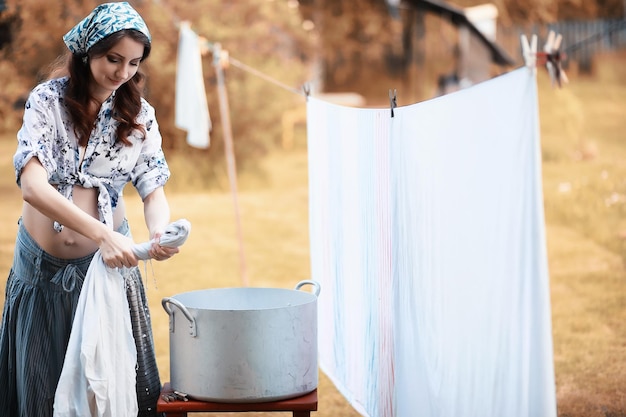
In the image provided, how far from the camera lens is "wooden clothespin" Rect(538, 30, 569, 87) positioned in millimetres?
1775

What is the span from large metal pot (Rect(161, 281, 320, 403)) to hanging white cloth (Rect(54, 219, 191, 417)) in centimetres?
15

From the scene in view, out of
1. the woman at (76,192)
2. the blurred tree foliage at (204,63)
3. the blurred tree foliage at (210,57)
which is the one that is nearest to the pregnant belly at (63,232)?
the woman at (76,192)

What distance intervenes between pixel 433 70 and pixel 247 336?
1350 centimetres

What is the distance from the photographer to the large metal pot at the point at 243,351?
2.32 metres

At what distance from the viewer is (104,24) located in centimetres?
219

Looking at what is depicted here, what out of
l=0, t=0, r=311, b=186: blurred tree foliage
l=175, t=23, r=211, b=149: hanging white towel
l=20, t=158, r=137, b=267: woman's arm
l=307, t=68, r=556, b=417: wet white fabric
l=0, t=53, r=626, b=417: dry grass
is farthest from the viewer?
l=0, t=0, r=311, b=186: blurred tree foliage

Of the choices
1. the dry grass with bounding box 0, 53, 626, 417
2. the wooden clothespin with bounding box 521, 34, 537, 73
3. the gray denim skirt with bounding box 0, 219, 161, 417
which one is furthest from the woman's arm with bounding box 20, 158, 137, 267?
the dry grass with bounding box 0, 53, 626, 417

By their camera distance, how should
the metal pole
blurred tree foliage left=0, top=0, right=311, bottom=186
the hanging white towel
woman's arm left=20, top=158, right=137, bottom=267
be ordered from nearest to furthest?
1. woman's arm left=20, top=158, right=137, bottom=267
2. the metal pole
3. the hanging white towel
4. blurred tree foliage left=0, top=0, right=311, bottom=186

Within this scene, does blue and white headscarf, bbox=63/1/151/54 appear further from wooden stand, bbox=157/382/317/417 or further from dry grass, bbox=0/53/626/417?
dry grass, bbox=0/53/626/417

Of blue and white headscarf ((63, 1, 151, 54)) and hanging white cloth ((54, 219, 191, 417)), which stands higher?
blue and white headscarf ((63, 1, 151, 54))

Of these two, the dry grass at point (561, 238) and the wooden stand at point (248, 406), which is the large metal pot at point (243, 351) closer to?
the wooden stand at point (248, 406)

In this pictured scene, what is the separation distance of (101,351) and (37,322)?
279 mm

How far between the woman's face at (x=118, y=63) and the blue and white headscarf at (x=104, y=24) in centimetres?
4

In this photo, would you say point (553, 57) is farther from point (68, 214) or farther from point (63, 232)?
point (63, 232)
